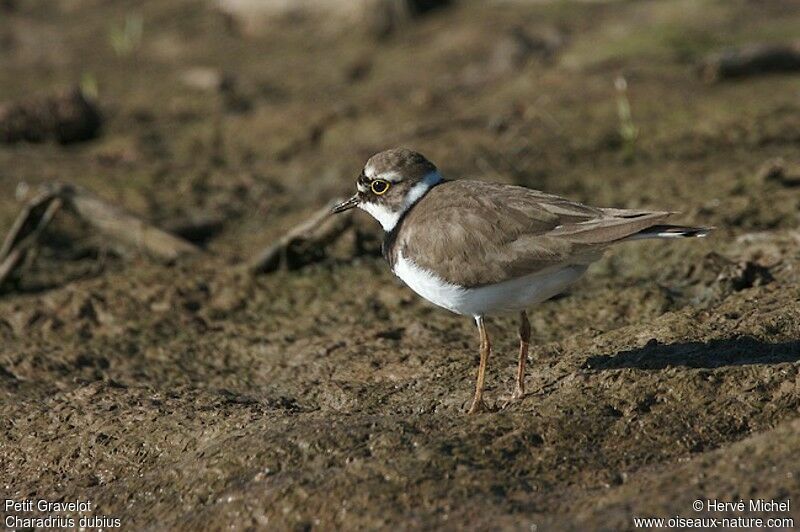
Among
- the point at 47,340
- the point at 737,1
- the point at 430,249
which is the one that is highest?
the point at 430,249

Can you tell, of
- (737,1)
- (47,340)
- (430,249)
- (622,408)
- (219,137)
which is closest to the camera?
(622,408)

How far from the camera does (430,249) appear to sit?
5.62 metres

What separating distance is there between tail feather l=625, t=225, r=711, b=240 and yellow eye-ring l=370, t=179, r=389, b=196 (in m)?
1.54

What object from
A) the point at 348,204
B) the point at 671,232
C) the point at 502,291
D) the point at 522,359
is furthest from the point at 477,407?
the point at 348,204

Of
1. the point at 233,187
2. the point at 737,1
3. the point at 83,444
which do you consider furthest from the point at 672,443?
the point at 737,1

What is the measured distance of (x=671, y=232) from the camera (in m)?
5.04

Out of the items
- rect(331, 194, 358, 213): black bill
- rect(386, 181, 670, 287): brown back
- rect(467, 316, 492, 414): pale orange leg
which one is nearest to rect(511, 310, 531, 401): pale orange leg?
rect(467, 316, 492, 414): pale orange leg

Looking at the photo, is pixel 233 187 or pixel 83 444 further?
pixel 233 187

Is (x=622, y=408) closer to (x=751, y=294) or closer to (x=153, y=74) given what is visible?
(x=751, y=294)

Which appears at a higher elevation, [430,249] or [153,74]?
[430,249]

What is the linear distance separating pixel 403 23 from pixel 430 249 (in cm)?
849

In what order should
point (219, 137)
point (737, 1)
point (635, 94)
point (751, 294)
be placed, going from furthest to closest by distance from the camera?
point (737, 1), point (219, 137), point (635, 94), point (751, 294)

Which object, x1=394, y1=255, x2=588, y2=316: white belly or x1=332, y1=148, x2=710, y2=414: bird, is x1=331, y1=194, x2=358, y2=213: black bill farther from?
x1=394, y1=255, x2=588, y2=316: white belly

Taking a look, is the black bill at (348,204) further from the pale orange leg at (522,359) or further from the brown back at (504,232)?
the pale orange leg at (522,359)
